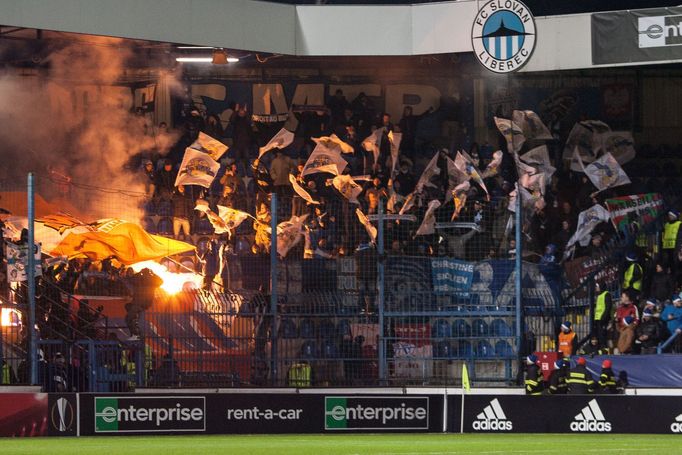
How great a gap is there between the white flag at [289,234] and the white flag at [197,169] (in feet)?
14.4

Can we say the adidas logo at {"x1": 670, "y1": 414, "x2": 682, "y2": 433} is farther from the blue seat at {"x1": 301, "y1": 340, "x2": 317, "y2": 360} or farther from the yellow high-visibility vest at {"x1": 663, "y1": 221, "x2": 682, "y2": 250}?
the yellow high-visibility vest at {"x1": 663, "y1": 221, "x2": 682, "y2": 250}

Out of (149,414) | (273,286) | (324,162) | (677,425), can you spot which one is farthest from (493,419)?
(324,162)

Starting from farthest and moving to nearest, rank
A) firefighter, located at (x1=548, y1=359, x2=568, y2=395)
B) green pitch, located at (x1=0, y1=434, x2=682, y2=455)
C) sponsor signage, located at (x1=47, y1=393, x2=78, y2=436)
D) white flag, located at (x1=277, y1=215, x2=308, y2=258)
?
white flag, located at (x1=277, y1=215, x2=308, y2=258) < firefighter, located at (x1=548, y1=359, x2=568, y2=395) < sponsor signage, located at (x1=47, y1=393, x2=78, y2=436) < green pitch, located at (x1=0, y1=434, x2=682, y2=455)

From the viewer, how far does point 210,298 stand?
22844 mm

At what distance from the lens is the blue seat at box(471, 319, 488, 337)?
23531 millimetres

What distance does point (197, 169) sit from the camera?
1152 inches

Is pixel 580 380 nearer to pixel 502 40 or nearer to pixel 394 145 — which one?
pixel 502 40

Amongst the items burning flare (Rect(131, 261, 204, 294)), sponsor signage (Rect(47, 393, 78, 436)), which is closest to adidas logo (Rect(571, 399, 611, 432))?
sponsor signage (Rect(47, 393, 78, 436))

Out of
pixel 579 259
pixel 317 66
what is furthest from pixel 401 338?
pixel 317 66

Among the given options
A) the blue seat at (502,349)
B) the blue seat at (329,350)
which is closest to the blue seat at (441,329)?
the blue seat at (502,349)

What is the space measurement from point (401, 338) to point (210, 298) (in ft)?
11.3

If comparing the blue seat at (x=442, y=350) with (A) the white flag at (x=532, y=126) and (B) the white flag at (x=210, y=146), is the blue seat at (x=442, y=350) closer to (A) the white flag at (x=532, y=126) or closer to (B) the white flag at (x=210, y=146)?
(B) the white flag at (x=210, y=146)

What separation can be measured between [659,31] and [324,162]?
305 inches

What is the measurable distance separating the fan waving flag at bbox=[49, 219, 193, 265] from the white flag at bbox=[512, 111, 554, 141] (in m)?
8.98
